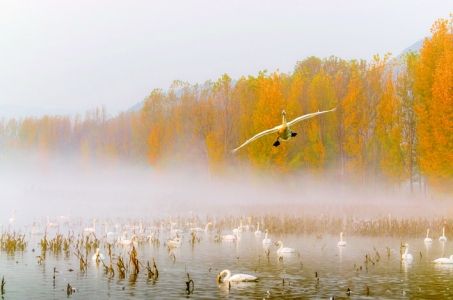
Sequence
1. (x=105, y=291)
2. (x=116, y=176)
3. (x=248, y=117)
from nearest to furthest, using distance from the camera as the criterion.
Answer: (x=105, y=291) → (x=248, y=117) → (x=116, y=176)

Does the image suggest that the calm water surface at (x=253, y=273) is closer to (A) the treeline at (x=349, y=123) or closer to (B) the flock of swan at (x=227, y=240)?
(B) the flock of swan at (x=227, y=240)

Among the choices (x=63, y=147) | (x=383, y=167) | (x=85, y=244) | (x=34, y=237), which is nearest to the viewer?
(x=85, y=244)

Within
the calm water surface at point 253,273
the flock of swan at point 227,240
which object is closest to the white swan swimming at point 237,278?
the flock of swan at point 227,240

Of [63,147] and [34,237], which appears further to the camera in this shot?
[63,147]

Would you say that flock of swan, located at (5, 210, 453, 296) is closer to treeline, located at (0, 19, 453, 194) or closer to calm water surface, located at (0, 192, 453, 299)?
calm water surface, located at (0, 192, 453, 299)

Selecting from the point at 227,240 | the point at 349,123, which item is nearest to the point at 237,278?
the point at 227,240

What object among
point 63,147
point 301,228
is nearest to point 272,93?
point 301,228

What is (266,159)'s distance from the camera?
55156 millimetres

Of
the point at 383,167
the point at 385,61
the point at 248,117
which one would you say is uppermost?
the point at 385,61

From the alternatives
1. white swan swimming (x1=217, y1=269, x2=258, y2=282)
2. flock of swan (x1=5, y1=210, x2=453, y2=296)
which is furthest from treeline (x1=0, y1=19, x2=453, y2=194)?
white swan swimming (x1=217, y1=269, x2=258, y2=282)

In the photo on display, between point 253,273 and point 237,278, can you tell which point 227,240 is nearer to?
point 253,273

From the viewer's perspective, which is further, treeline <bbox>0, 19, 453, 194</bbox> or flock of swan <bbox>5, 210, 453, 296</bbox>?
treeline <bbox>0, 19, 453, 194</bbox>

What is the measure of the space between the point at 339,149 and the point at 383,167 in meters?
5.91

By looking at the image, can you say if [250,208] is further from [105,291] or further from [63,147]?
[63,147]
